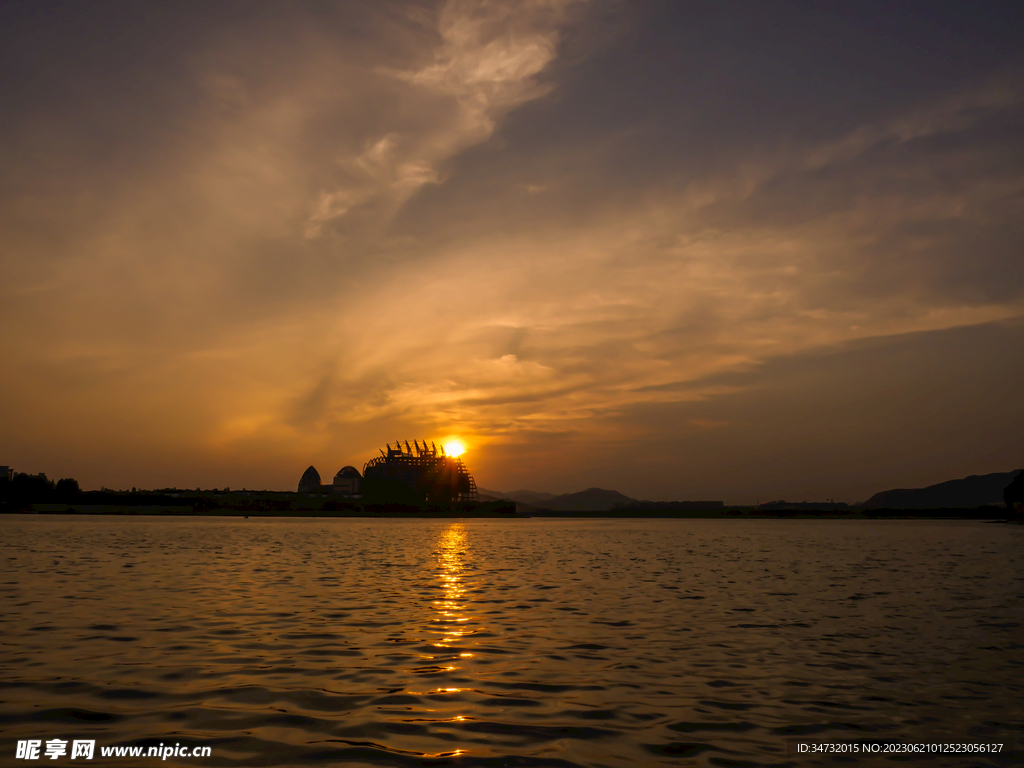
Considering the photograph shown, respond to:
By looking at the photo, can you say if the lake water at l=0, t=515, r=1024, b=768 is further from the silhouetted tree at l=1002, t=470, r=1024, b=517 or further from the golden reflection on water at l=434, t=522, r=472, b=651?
the silhouetted tree at l=1002, t=470, r=1024, b=517

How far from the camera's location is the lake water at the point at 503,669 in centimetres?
1004

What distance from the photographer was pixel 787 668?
15.2 metres

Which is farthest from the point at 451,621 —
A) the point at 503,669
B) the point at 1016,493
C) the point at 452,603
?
the point at 1016,493

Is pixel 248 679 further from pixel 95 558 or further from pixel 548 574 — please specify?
pixel 95 558

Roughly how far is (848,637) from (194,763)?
1687 centimetres

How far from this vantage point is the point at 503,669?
48.6ft

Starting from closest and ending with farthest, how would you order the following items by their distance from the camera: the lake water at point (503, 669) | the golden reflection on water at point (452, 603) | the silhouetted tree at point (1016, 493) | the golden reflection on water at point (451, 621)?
the lake water at point (503, 669) < the golden reflection on water at point (451, 621) < the golden reflection on water at point (452, 603) < the silhouetted tree at point (1016, 493)

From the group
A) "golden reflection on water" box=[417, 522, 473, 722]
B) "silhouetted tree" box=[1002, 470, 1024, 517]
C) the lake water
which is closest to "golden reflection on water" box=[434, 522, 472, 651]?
"golden reflection on water" box=[417, 522, 473, 722]

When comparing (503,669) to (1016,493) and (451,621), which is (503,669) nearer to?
(451,621)

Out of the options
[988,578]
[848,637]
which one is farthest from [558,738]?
[988,578]

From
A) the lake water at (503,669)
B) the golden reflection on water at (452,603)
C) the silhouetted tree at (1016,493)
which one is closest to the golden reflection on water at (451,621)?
the golden reflection on water at (452,603)

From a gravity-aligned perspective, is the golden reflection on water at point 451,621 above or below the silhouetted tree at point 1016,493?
below

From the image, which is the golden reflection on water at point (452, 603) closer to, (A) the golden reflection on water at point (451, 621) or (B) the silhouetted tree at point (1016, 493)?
(A) the golden reflection on water at point (451, 621)

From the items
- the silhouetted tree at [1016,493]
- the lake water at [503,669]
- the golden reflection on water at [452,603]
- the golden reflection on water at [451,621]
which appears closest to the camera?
the lake water at [503,669]
